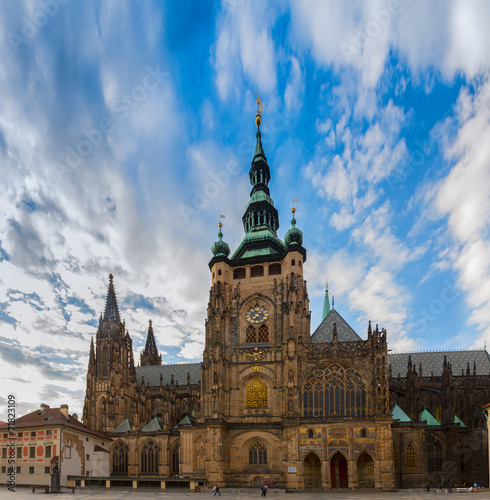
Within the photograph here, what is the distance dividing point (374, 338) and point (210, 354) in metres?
21.1

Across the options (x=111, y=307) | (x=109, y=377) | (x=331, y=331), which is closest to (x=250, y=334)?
(x=331, y=331)

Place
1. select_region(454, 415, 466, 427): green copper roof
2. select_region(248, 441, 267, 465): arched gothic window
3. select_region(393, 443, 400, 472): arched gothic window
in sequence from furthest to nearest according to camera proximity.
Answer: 1. select_region(454, 415, 466, 427): green copper roof
2. select_region(248, 441, 267, 465): arched gothic window
3. select_region(393, 443, 400, 472): arched gothic window

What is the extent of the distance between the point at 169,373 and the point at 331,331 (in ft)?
145

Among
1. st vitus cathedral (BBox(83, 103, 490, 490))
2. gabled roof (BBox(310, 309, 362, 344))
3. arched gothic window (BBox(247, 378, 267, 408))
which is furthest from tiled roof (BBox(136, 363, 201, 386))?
gabled roof (BBox(310, 309, 362, 344))

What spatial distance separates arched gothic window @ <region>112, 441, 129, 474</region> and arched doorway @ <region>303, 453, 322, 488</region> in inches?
1155

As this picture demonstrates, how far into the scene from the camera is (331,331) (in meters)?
60.1

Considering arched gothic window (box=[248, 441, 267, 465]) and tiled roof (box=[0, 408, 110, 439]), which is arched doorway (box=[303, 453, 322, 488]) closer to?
arched gothic window (box=[248, 441, 267, 465])

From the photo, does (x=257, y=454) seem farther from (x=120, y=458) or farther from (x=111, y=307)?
(x=111, y=307)

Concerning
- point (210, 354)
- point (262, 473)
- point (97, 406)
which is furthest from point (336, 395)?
point (97, 406)

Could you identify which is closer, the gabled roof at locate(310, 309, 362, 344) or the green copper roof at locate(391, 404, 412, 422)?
the green copper roof at locate(391, 404, 412, 422)

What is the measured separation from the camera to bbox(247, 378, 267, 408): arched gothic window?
188ft

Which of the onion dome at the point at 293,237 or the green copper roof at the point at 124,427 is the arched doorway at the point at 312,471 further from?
the green copper roof at the point at 124,427

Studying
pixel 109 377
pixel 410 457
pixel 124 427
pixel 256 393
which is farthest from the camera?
pixel 109 377

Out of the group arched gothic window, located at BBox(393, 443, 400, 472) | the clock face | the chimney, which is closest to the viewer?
arched gothic window, located at BBox(393, 443, 400, 472)
